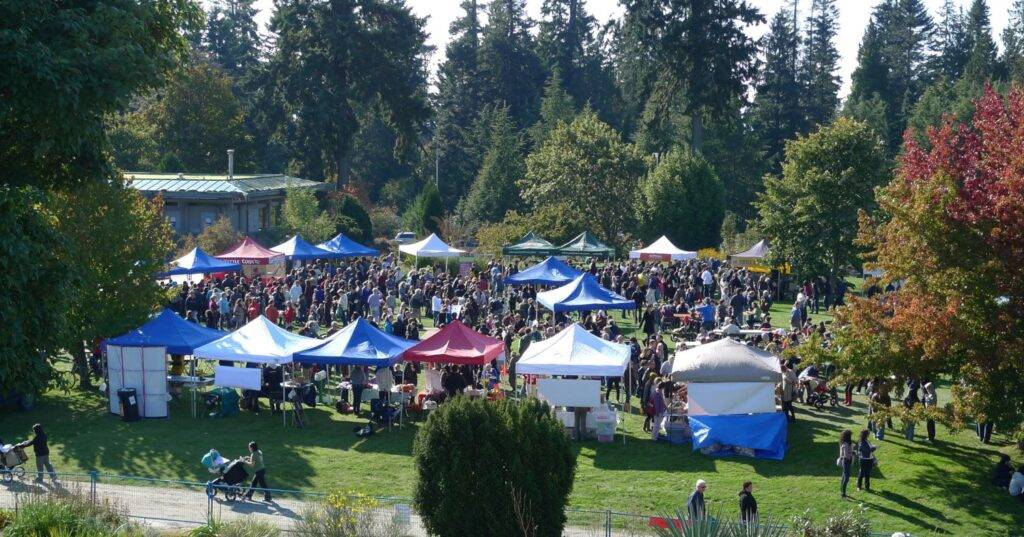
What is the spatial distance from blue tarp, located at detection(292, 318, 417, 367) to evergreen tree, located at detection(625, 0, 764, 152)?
39.7 meters

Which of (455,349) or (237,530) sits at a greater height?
(455,349)

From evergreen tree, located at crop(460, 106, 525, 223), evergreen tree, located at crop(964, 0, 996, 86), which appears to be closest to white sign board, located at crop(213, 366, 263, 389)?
evergreen tree, located at crop(460, 106, 525, 223)

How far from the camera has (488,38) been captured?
3265 inches

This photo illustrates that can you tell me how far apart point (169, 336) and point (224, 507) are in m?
6.79

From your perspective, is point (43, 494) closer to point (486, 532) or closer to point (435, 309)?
point (486, 532)

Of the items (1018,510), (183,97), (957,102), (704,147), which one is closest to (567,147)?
(704,147)

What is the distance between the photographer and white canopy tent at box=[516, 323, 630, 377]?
19.7 metres

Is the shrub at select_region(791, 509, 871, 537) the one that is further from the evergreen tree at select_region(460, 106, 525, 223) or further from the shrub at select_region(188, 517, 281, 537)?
the evergreen tree at select_region(460, 106, 525, 223)

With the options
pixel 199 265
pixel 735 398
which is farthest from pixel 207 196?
pixel 735 398

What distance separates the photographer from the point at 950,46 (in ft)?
310

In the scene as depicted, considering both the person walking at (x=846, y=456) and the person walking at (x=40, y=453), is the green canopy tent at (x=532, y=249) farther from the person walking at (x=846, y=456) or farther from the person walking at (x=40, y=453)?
the person walking at (x=40, y=453)

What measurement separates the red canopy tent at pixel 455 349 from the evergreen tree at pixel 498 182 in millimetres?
43315

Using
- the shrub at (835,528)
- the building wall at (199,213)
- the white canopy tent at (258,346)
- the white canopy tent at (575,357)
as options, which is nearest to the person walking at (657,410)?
the white canopy tent at (575,357)

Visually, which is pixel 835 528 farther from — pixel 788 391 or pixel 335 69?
pixel 335 69
